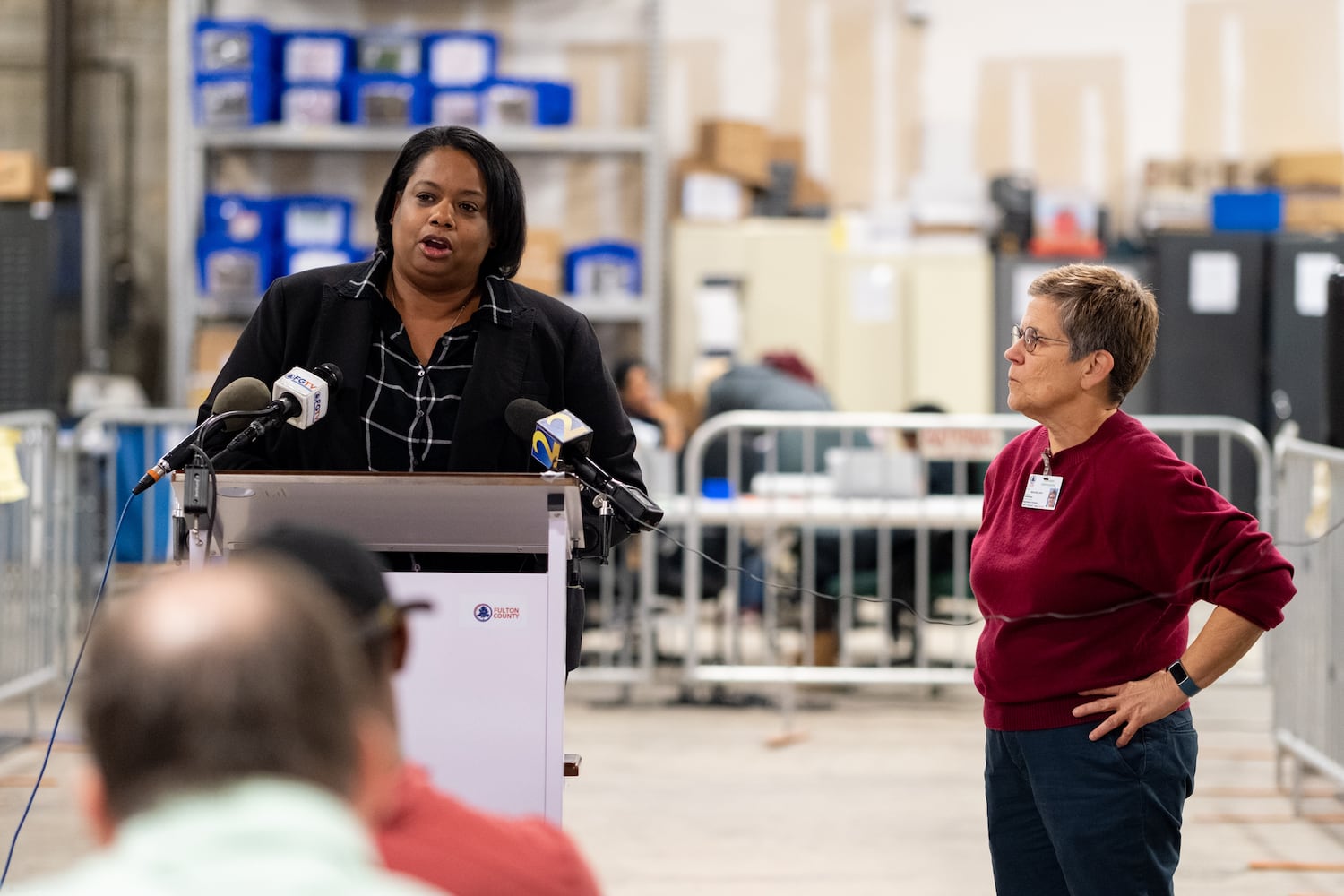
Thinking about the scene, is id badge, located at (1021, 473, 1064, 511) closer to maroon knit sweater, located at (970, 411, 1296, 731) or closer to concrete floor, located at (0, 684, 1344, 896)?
maroon knit sweater, located at (970, 411, 1296, 731)

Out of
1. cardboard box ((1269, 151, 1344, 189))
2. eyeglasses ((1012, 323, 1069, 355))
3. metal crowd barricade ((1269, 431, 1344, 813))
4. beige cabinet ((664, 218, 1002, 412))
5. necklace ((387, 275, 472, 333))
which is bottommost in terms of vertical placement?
metal crowd barricade ((1269, 431, 1344, 813))

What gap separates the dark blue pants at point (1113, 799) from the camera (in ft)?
7.00

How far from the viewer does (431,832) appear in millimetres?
1184

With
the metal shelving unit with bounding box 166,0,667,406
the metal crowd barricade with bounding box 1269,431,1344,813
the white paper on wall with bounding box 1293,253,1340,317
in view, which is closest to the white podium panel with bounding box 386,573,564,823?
the metal crowd barricade with bounding box 1269,431,1344,813

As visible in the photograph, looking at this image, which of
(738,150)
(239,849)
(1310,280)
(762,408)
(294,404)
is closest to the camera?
(239,849)

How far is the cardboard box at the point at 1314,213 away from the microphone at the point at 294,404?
8.43m

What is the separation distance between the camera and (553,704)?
2.02 m

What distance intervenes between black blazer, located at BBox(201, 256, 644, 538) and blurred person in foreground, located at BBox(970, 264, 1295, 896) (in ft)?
1.98

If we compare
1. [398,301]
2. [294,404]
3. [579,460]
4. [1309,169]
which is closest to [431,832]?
[579,460]

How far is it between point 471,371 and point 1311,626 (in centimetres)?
331

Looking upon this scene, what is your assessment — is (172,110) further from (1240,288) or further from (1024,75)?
(1240,288)

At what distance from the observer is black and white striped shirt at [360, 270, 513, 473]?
2.35m

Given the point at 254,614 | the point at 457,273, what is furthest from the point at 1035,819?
the point at 254,614

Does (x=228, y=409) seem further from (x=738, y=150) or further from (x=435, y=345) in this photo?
(x=738, y=150)
